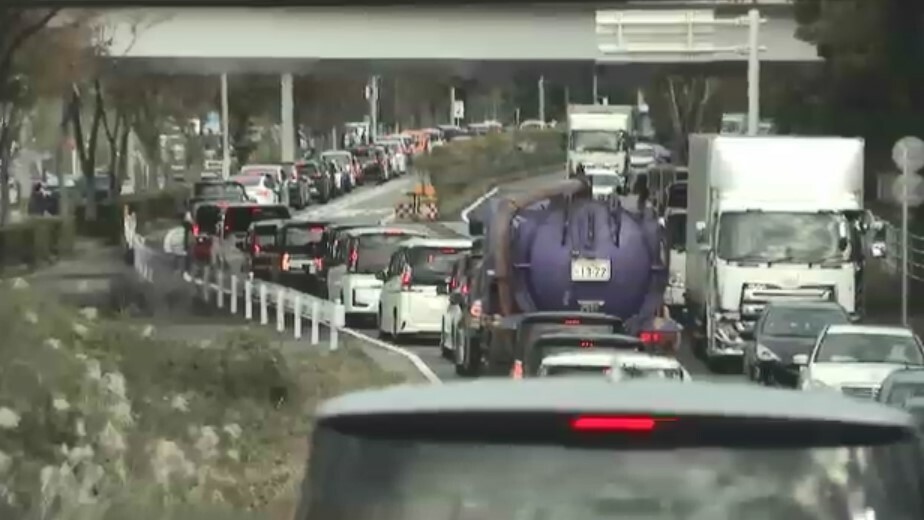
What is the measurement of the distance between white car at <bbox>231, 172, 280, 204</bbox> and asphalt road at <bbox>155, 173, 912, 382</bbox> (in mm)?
2316

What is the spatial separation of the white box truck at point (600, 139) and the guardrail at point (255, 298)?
24.4m

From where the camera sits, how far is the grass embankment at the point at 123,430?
38.5 ft

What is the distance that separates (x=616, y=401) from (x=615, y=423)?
0.32ft

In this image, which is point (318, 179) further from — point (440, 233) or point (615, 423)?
point (615, 423)

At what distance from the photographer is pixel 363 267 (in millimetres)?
39812

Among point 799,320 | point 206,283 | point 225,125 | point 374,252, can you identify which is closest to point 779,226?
point 799,320

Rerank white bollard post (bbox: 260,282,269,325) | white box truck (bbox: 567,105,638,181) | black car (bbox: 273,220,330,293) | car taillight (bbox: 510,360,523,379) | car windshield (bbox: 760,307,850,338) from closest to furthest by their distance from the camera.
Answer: car taillight (bbox: 510,360,523,379) → car windshield (bbox: 760,307,850,338) → white bollard post (bbox: 260,282,269,325) → black car (bbox: 273,220,330,293) → white box truck (bbox: 567,105,638,181)

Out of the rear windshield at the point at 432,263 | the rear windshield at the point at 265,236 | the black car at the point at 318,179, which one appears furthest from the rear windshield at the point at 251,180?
the rear windshield at the point at 432,263

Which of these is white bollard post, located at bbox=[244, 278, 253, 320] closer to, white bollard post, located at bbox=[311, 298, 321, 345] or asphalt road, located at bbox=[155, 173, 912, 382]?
asphalt road, located at bbox=[155, 173, 912, 382]

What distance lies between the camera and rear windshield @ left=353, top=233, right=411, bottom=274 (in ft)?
131

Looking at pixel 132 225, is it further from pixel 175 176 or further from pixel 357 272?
pixel 175 176

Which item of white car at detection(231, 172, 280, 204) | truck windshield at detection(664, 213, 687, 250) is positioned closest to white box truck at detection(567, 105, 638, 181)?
white car at detection(231, 172, 280, 204)

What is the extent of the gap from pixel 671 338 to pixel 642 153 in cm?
5624

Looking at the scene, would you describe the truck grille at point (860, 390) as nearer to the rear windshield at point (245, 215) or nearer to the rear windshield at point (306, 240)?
the rear windshield at point (306, 240)
